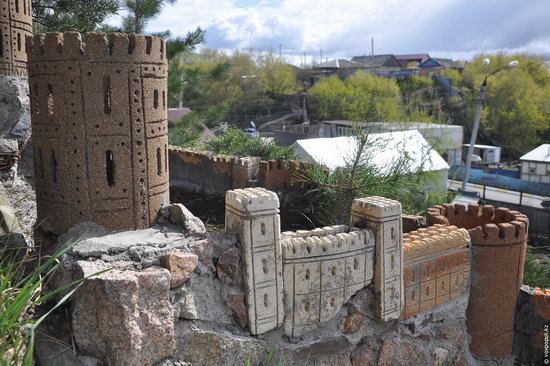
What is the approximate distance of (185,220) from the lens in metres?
4.91

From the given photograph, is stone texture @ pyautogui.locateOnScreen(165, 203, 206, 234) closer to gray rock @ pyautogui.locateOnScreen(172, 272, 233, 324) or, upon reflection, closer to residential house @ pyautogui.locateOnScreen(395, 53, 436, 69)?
gray rock @ pyautogui.locateOnScreen(172, 272, 233, 324)

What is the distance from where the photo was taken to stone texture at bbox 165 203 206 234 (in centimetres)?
479

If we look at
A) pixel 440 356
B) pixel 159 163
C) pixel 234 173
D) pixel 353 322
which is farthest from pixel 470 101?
pixel 159 163

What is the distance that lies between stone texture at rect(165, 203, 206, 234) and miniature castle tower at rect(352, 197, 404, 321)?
165cm

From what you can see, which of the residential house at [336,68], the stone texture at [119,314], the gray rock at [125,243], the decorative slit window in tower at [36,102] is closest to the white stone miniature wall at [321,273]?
the gray rock at [125,243]

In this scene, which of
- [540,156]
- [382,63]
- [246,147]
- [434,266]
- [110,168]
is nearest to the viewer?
[110,168]

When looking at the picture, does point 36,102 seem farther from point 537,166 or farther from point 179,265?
point 537,166

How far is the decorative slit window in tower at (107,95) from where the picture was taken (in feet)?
15.1

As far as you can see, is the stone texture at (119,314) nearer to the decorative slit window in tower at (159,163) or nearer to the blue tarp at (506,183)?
the decorative slit window in tower at (159,163)

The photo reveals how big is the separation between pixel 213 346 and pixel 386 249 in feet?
6.44

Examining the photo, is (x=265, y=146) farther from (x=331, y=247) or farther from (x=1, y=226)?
(x=1, y=226)

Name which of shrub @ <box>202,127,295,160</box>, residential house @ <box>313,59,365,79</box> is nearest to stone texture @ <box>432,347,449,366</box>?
shrub @ <box>202,127,295,160</box>

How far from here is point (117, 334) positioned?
3.92 meters

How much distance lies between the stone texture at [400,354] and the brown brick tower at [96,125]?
2.83 meters
